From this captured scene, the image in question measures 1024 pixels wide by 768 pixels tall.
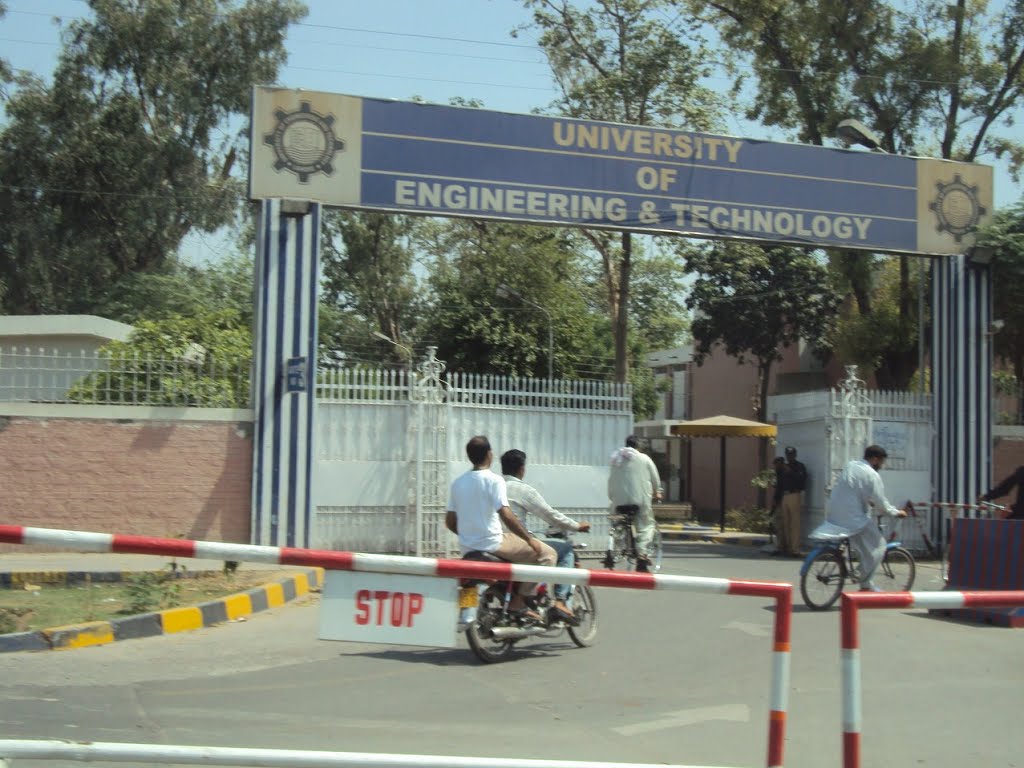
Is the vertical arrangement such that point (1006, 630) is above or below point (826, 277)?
below

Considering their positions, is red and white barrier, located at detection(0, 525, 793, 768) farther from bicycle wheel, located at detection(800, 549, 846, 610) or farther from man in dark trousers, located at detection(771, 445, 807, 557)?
man in dark trousers, located at detection(771, 445, 807, 557)

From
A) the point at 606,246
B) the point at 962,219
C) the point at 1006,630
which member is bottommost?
the point at 1006,630

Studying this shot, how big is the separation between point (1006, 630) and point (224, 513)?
8.91 m

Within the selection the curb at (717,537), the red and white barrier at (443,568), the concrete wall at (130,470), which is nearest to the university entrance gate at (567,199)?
the concrete wall at (130,470)

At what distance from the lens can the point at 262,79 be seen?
110ft

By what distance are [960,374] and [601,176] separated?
639 cm

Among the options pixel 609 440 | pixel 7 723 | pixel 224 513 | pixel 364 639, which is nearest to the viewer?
pixel 364 639

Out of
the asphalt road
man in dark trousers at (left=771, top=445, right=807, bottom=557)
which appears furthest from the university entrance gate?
the asphalt road

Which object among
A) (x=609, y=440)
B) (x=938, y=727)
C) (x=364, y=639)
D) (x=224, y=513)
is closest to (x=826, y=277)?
(x=609, y=440)

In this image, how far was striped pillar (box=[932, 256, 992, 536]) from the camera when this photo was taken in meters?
17.0

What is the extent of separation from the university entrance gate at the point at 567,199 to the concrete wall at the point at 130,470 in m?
0.38

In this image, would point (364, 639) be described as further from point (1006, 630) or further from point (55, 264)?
point (55, 264)

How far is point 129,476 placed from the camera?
13.8m

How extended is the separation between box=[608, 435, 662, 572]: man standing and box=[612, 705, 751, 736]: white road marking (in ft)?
23.7
